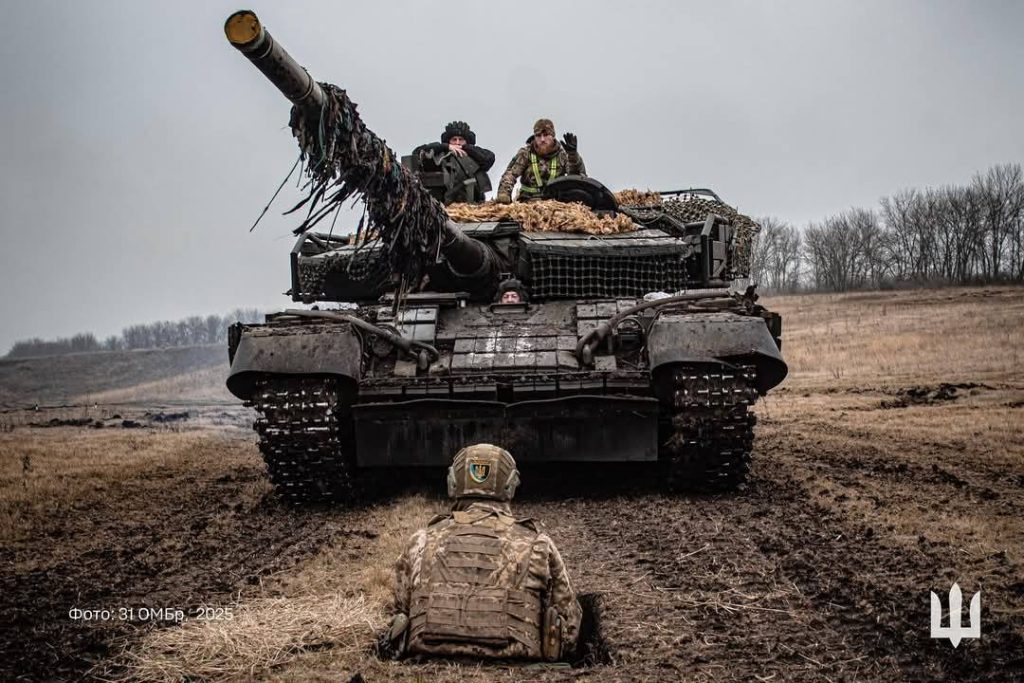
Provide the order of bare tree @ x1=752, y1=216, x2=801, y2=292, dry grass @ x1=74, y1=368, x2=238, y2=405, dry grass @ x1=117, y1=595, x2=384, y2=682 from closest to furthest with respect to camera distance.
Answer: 1. dry grass @ x1=117, y1=595, x2=384, y2=682
2. dry grass @ x1=74, y1=368, x2=238, y2=405
3. bare tree @ x1=752, y1=216, x2=801, y2=292

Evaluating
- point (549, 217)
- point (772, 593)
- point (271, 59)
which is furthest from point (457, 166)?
point (772, 593)

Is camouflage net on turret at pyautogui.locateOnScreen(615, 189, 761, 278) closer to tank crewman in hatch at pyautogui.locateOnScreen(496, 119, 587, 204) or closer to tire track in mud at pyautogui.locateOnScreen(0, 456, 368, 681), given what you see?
tank crewman in hatch at pyautogui.locateOnScreen(496, 119, 587, 204)

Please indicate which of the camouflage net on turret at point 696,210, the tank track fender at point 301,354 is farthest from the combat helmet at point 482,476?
the camouflage net on turret at point 696,210

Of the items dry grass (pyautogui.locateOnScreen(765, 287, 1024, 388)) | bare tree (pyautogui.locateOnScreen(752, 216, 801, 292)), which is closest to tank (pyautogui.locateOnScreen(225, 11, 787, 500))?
dry grass (pyautogui.locateOnScreen(765, 287, 1024, 388))

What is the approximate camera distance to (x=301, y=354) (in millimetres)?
7910

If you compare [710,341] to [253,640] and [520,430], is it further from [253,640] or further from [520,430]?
[253,640]

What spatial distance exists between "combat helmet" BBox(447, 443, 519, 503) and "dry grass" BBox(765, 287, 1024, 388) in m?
14.0

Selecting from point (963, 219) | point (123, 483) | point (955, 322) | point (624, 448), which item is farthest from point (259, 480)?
point (963, 219)

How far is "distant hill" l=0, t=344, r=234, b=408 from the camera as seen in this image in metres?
24.8

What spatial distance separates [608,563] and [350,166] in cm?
260

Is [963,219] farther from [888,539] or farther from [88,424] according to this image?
[888,539]

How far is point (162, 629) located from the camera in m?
4.94

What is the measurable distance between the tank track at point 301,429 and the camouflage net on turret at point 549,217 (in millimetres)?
2538

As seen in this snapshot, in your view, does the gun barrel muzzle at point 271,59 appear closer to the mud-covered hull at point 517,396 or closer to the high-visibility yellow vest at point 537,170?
the mud-covered hull at point 517,396
